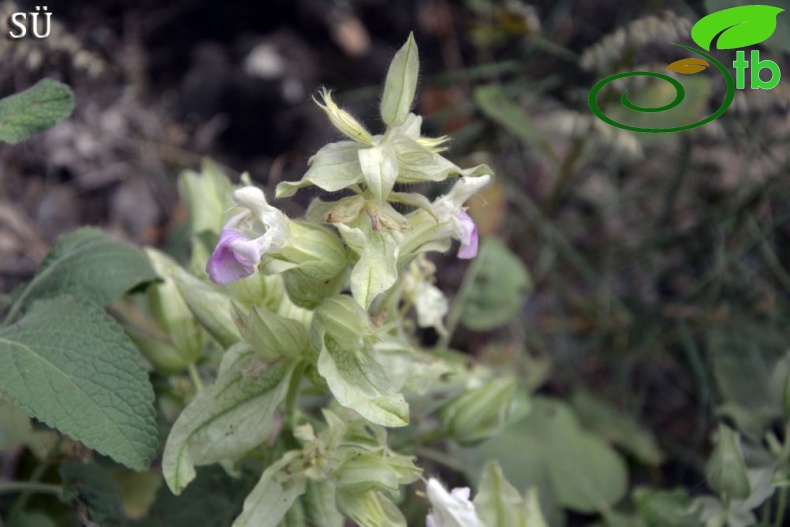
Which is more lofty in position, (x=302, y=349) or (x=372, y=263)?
(x=372, y=263)

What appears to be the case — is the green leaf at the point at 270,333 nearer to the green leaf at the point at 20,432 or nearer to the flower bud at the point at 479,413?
the flower bud at the point at 479,413

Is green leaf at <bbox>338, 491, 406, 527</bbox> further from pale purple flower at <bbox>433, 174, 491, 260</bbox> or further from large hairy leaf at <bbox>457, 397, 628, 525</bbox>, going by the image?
large hairy leaf at <bbox>457, 397, 628, 525</bbox>

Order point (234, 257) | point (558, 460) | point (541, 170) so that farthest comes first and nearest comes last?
point (541, 170) → point (558, 460) → point (234, 257)

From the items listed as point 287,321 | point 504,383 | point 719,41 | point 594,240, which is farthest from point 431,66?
point 287,321

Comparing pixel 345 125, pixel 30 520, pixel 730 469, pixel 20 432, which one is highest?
pixel 345 125

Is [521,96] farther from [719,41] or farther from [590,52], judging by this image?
[719,41]

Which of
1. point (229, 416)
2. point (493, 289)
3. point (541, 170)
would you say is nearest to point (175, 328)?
point (229, 416)

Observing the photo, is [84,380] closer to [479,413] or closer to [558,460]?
[479,413]

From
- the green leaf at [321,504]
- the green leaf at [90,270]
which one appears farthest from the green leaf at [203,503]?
the green leaf at [90,270]
